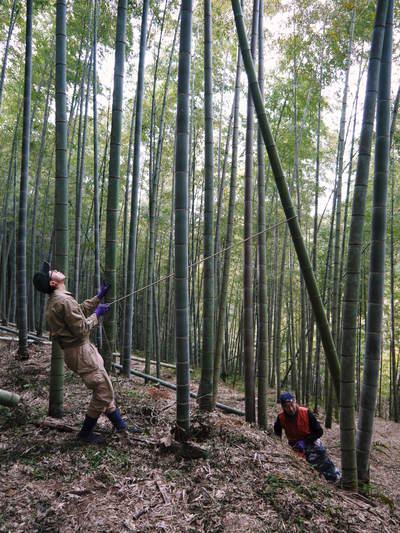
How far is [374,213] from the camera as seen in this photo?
2.46m

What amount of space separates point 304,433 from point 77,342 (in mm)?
2079

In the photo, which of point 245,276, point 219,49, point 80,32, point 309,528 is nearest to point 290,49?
point 219,49

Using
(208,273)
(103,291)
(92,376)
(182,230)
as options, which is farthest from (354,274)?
(92,376)

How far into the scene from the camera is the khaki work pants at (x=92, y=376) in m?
2.49

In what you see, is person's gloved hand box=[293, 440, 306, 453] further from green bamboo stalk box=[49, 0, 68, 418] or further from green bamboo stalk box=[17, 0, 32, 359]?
green bamboo stalk box=[17, 0, 32, 359]

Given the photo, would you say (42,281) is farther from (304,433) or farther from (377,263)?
(304,433)

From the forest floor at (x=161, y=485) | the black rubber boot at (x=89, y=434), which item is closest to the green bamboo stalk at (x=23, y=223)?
the forest floor at (x=161, y=485)

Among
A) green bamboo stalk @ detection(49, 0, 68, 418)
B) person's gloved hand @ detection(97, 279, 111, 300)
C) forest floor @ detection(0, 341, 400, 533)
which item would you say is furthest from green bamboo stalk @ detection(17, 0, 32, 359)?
person's gloved hand @ detection(97, 279, 111, 300)

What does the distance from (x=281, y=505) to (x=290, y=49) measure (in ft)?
20.4

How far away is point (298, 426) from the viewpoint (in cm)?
314

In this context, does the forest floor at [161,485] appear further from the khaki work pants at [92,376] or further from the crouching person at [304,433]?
the crouching person at [304,433]

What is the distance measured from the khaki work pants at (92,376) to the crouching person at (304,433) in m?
1.51

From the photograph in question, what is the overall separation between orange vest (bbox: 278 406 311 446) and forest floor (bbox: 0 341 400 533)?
1.44 feet

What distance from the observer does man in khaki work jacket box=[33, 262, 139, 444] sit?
8.14 ft
